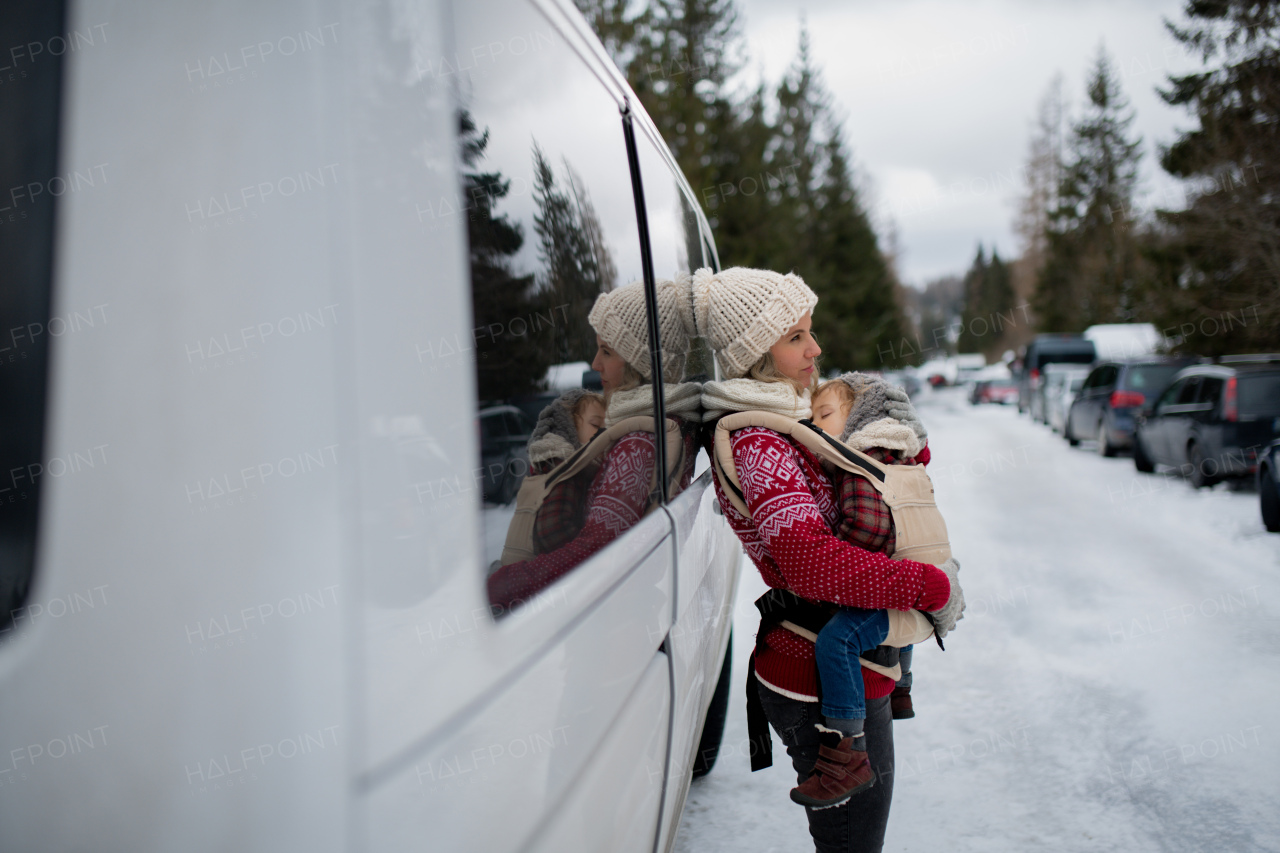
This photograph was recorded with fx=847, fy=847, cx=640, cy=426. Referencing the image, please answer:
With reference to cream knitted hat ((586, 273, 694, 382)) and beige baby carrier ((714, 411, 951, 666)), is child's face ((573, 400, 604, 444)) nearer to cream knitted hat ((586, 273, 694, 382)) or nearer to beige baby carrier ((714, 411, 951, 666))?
cream knitted hat ((586, 273, 694, 382))

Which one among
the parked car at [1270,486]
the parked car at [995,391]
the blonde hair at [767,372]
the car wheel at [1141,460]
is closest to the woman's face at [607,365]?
the blonde hair at [767,372]

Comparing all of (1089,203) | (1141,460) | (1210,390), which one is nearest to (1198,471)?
(1210,390)

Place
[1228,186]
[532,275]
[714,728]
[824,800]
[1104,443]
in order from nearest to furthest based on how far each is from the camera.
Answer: [532,275] → [824,800] → [714,728] → [1104,443] → [1228,186]

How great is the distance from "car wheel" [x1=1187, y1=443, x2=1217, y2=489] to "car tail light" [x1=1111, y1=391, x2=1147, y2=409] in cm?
359

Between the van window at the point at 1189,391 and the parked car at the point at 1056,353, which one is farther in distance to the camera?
the parked car at the point at 1056,353

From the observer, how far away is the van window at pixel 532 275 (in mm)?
983

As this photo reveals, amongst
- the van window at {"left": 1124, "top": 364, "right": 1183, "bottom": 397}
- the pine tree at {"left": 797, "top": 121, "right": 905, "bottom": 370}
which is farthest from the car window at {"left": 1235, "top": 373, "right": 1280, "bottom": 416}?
the pine tree at {"left": 797, "top": 121, "right": 905, "bottom": 370}

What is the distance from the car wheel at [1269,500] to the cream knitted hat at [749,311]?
7227 millimetres

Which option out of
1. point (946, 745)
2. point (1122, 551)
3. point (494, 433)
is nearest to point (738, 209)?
point (1122, 551)

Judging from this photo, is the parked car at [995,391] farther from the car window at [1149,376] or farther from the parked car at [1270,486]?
the parked car at [1270,486]

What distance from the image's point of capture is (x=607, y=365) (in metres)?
1.54

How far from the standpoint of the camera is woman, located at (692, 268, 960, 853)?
1760 mm

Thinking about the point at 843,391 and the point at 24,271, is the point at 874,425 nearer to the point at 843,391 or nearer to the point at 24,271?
the point at 843,391

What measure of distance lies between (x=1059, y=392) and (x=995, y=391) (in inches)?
675
